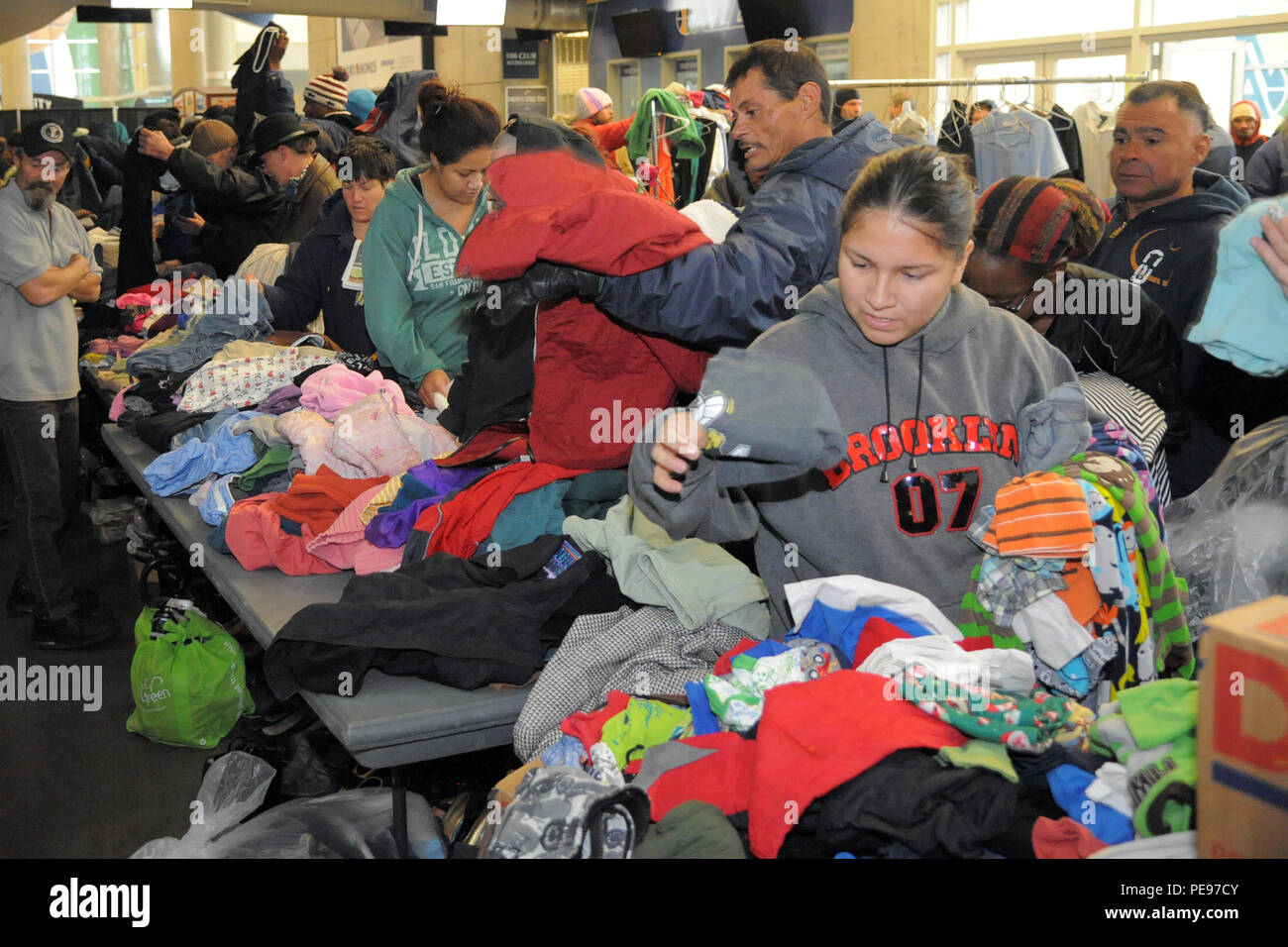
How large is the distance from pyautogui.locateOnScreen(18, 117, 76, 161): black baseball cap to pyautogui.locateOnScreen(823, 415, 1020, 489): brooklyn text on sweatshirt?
3424 mm

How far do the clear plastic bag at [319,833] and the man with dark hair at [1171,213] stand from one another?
1889mm

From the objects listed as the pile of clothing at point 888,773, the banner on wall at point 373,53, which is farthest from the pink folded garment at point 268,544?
the banner on wall at point 373,53

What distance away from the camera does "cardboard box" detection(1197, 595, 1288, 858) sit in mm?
812

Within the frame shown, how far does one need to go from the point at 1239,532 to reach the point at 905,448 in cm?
69

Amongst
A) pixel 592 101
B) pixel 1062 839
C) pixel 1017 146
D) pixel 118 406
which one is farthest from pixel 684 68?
pixel 1062 839

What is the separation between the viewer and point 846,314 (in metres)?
1.84

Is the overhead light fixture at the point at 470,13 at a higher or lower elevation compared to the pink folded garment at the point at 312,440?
higher

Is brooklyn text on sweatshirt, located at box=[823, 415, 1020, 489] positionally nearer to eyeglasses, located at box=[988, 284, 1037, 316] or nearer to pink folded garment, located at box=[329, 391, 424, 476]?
eyeglasses, located at box=[988, 284, 1037, 316]

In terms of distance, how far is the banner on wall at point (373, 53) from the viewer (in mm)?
15375

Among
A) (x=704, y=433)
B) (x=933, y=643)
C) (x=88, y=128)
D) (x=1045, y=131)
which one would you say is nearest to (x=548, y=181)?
(x=704, y=433)

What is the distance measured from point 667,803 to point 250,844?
1.04m
